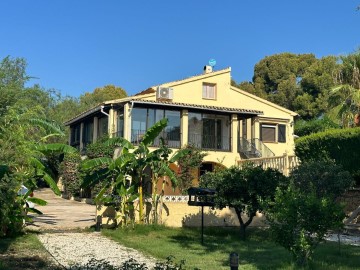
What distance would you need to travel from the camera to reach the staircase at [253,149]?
31.8m

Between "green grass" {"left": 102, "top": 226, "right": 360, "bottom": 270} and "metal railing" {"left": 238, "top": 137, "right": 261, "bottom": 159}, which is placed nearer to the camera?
"green grass" {"left": 102, "top": 226, "right": 360, "bottom": 270}

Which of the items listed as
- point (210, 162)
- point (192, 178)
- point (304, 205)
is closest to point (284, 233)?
point (304, 205)

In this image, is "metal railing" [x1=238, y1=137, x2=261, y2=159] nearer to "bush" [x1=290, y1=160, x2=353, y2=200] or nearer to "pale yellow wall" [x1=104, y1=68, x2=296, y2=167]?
"pale yellow wall" [x1=104, y1=68, x2=296, y2=167]

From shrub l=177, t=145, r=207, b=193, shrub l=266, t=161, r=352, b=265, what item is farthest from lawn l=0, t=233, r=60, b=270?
shrub l=177, t=145, r=207, b=193

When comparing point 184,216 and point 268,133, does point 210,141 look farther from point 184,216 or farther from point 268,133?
point 184,216

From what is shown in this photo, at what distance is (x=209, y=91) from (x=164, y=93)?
425 cm

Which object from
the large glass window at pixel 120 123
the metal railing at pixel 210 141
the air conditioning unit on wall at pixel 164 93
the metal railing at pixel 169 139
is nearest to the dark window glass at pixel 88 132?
the large glass window at pixel 120 123

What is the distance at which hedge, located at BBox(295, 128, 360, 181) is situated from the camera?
18.7 meters

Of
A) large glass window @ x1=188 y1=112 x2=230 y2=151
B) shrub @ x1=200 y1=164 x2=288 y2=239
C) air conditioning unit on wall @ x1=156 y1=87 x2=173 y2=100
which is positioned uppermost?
air conditioning unit on wall @ x1=156 y1=87 x2=173 y2=100

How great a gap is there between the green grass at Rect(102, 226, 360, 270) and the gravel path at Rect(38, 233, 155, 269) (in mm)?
432

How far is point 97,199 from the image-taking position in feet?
51.1

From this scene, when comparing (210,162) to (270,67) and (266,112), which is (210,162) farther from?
(270,67)

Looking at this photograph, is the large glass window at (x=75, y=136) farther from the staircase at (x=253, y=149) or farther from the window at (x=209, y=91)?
the staircase at (x=253, y=149)

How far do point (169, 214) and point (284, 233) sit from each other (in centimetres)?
825
